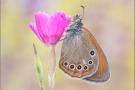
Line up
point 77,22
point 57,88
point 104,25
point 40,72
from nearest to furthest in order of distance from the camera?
point 40,72 < point 77,22 < point 57,88 < point 104,25

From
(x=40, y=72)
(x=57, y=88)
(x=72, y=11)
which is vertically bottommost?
(x=57, y=88)

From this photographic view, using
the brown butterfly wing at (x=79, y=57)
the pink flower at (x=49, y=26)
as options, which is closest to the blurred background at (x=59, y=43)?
the brown butterfly wing at (x=79, y=57)

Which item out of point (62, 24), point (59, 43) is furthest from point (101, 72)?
point (59, 43)

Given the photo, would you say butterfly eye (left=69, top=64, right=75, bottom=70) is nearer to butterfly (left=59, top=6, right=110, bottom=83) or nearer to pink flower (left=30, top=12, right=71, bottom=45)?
butterfly (left=59, top=6, right=110, bottom=83)

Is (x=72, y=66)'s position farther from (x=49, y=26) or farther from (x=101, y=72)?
(x=49, y=26)

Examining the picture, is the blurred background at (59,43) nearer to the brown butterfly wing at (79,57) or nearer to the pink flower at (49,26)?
the brown butterfly wing at (79,57)
